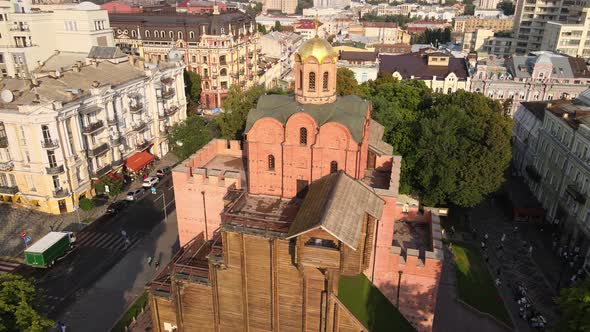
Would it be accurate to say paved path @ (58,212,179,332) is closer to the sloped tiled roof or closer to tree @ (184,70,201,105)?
the sloped tiled roof

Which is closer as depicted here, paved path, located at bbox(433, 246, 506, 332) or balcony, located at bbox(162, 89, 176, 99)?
paved path, located at bbox(433, 246, 506, 332)

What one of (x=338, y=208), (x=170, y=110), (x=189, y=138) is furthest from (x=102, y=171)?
(x=338, y=208)

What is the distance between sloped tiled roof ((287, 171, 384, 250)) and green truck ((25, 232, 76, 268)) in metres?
30.3

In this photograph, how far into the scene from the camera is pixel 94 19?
76375 millimetres

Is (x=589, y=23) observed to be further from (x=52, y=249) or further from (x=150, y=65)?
(x=52, y=249)

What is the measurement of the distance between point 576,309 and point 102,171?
5526cm

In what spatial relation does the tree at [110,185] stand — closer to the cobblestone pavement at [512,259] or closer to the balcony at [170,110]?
the balcony at [170,110]

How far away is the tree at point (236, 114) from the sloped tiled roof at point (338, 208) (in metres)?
36.4

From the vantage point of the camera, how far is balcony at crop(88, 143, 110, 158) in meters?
57.1

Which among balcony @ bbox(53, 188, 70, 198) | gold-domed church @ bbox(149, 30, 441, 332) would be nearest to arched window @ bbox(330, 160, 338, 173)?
gold-domed church @ bbox(149, 30, 441, 332)

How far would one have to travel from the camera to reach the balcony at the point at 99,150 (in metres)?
57.1

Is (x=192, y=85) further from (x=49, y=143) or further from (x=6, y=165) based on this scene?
(x=6, y=165)

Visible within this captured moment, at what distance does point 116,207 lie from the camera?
Answer: 56875 millimetres

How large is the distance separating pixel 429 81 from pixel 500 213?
4159 cm
